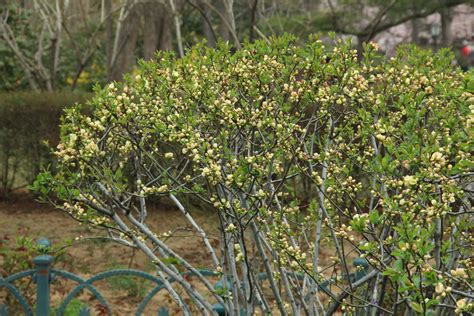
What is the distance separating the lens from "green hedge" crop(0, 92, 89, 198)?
30.3 ft

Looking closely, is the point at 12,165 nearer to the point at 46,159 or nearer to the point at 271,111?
the point at 46,159

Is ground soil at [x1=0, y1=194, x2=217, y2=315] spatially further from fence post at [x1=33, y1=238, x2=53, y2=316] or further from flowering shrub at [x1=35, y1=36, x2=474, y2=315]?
flowering shrub at [x1=35, y1=36, x2=474, y2=315]

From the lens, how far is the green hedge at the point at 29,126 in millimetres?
9234

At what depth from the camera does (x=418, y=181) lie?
2.78 m

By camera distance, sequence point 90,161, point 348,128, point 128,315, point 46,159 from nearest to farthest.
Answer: point 90,161
point 348,128
point 128,315
point 46,159

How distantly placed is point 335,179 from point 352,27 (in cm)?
1418

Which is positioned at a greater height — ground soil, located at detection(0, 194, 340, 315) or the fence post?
the fence post

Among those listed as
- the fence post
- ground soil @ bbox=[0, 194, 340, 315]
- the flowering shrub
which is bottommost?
ground soil @ bbox=[0, 194, 340, 315]

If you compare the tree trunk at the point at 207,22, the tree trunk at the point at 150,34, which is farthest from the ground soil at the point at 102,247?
the tree trunk at the point at 150,34

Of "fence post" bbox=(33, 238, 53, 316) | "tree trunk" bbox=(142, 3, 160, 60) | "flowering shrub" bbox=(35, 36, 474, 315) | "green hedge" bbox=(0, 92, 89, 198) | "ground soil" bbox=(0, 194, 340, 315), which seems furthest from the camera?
"tree trunk" bbox=(142, 3, 160, 60)

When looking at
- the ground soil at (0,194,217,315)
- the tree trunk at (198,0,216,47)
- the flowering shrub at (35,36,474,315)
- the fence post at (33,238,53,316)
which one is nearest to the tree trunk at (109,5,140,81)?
the tree trunk at (198,0,216,47)

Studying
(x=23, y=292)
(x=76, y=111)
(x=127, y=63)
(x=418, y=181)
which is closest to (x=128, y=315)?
(x=23, y=292)

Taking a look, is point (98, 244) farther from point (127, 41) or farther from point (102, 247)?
point (127, 41)

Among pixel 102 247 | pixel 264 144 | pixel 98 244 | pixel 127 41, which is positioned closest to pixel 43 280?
pixel 264 144
